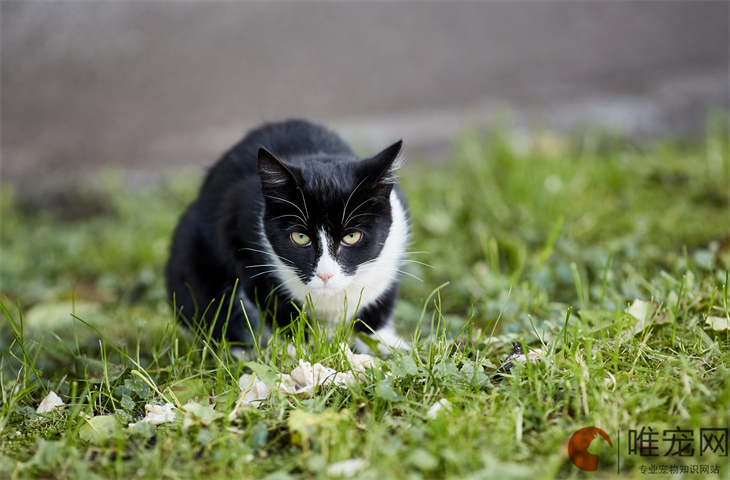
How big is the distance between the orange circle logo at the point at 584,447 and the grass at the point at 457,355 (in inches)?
0.8

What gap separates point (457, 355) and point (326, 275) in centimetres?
48

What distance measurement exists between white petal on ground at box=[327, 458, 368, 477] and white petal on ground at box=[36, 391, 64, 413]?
0.90 meters

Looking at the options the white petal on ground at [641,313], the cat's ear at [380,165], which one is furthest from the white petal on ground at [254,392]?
the white petal on ground at [641,313]

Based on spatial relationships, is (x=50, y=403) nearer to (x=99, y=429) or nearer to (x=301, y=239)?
(x=99, y=429)

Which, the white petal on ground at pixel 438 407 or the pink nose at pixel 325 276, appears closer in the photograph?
the white petal on ground at pixel 438 407

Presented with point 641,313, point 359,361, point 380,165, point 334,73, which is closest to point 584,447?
point 359,361

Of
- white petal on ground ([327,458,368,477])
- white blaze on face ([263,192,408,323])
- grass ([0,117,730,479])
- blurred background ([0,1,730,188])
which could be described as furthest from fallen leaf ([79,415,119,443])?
blurred background ([0,1,730,188])

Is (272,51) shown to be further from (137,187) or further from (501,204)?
(501,204)

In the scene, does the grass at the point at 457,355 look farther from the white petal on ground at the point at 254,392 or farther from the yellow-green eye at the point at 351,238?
Result: the yellow-green eye at the point at 351,238

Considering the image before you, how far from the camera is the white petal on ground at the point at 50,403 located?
5.44 feet

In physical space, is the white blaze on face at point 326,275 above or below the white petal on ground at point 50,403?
above

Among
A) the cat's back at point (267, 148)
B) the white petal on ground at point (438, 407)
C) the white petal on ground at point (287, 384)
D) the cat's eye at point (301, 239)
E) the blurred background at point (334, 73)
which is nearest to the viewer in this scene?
the white petal on ground at point (438, 407)

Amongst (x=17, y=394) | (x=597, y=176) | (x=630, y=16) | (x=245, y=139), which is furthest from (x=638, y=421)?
(x=630, y=16)

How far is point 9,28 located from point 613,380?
4658 mm
